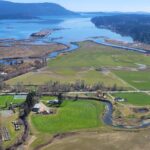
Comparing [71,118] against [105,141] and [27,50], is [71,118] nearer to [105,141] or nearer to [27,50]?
[105,141]

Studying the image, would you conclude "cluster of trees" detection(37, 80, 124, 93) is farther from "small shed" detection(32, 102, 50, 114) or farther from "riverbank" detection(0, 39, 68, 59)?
"riverbank" detection(0, 39, 68, 59)

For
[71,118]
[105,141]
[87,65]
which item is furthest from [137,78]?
[105,141]

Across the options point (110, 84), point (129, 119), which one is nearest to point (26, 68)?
point (110, 84)

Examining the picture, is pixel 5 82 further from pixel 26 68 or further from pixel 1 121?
pixel 1 121

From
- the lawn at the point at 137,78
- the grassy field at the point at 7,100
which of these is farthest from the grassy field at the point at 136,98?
the grassy field at the point at 7,100

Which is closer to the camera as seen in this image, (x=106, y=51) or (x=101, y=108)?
(x=101, y=108)

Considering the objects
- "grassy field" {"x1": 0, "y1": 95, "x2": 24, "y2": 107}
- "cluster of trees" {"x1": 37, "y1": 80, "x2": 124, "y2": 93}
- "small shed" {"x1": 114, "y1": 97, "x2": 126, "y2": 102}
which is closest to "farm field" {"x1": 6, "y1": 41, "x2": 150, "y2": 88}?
"cluster of trees" {"x1": 37, "y1": 80, "x2": 124, "y2": 93}
